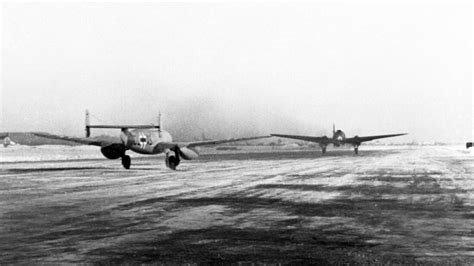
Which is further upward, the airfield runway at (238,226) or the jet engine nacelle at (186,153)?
the jet engine nacelle at (186,153)

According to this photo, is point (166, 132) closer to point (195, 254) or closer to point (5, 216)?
point (5, 216)

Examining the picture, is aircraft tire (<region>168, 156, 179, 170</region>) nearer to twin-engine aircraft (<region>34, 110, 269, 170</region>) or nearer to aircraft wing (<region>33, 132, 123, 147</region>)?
twin-engine aircraft (<region>34, 110, 269, 170</region>)

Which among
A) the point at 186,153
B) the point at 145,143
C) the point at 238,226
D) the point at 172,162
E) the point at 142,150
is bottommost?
the point at 238,226

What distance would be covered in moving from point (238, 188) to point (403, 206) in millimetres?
6984

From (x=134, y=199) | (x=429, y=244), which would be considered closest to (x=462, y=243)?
(x=429, y=244)

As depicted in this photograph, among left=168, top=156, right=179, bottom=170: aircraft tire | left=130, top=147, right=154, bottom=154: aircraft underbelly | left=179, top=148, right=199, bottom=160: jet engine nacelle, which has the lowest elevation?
left=168, top=156, right=179, bottom=170: aircraft tire

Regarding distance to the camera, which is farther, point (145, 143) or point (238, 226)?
point (145, 143)

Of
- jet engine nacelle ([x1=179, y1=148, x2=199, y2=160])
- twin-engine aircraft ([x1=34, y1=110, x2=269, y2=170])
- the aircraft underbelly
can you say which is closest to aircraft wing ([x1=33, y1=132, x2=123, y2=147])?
twin-engine aircraft ([x1=34, y1=110, x2=269, y2=170])

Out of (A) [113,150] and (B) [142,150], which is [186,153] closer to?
(B) [142,150]

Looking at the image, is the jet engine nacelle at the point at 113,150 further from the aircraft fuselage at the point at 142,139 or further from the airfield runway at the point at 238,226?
the airfield runway at the point at 238,226

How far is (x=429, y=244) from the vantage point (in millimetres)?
8148

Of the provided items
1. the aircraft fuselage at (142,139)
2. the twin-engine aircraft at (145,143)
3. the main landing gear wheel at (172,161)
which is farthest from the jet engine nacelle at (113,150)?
the main landing gear wheel at (172,161)

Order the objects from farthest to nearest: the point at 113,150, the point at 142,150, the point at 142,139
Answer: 1. the point at 113,150
2. the point at 142,150
3. the point at 142,139

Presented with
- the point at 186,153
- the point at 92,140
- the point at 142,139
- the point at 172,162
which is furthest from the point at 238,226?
the point at 92,140
